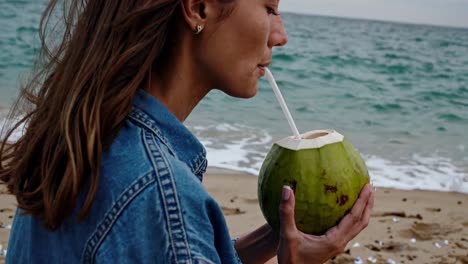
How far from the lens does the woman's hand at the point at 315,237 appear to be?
1.48m

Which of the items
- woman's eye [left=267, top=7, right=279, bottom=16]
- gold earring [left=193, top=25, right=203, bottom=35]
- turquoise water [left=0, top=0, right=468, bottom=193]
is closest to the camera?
gold earring [left=193, top=25, right=203, bottom=35]

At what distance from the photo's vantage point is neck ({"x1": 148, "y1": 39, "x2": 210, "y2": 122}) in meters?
1.36

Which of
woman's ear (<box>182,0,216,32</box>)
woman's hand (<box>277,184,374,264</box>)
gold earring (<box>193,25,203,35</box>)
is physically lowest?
woman's hand (<box>277,184,374,264</box>)

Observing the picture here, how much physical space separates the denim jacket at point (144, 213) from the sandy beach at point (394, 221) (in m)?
2.51

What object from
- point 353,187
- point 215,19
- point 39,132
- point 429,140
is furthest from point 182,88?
point 429,140

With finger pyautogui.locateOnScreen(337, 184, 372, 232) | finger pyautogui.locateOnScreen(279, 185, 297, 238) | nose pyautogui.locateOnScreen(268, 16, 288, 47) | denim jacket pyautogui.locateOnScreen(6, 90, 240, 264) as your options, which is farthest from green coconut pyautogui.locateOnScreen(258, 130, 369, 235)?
denim jacket pyautogui.locateOnScreen(6, 90, 240, 264)

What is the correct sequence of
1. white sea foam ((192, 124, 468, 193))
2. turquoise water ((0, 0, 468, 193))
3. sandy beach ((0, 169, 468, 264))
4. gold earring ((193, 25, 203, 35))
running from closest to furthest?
gold earring ((193, 25, 203, 35)) → sandy beach ((0, 169, 468, 264)) → white sea foam ((192, 124, 468, 193)) → turquoise water ((0, 0, 468, 193))

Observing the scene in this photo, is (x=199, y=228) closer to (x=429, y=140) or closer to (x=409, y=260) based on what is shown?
(x=409, y=260)

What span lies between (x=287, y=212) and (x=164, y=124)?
39 centimetres

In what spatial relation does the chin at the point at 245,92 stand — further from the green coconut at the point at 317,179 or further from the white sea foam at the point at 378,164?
the white sea foam at the point at 378,164

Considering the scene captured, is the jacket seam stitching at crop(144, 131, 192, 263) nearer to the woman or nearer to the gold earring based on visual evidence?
the woman

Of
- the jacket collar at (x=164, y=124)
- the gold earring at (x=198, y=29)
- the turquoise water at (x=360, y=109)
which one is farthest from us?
the turquoise water at (x=360, y=109)

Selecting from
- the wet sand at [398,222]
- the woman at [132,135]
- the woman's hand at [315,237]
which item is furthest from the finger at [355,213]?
the wet sand at [398,222]

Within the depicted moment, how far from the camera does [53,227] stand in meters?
1.22
